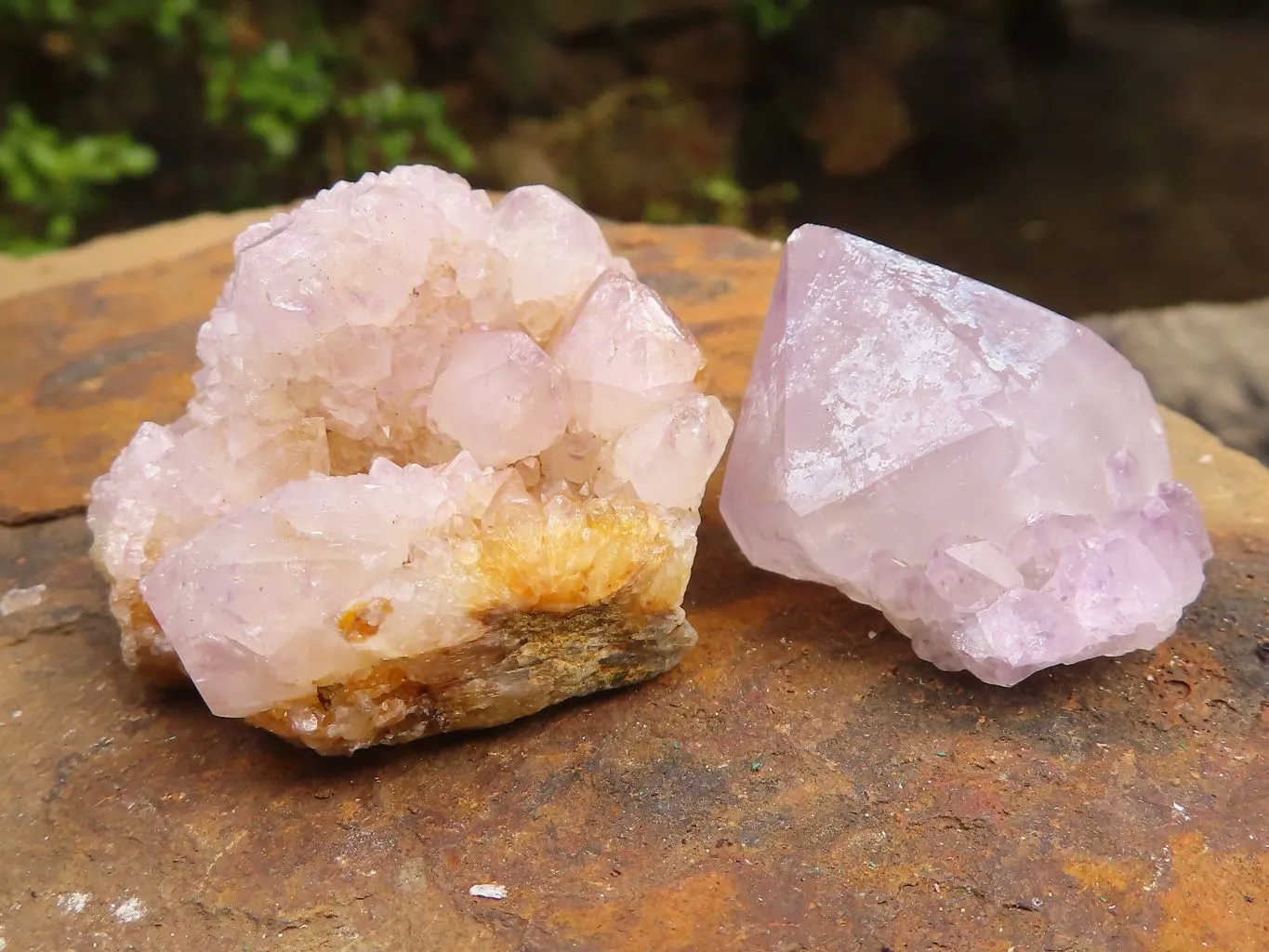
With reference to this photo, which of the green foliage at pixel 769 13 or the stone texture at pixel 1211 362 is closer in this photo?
the stone texture at pixel 1211 362

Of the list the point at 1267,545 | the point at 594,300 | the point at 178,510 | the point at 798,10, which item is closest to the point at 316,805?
the point at 178,510

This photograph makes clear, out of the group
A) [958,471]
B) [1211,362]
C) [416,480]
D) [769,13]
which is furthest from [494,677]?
[769,13]

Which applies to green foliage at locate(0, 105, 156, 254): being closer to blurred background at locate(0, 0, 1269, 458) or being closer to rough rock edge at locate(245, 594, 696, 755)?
blurred background at locate(0, 0, 1269, 458)

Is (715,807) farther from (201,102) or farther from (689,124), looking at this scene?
(689,124)

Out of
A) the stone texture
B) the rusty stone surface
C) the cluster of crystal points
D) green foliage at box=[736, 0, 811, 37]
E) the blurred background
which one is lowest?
the blurred background

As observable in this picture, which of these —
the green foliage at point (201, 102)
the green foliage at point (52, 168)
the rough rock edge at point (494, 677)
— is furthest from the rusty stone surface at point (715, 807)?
the green foliage at point (201, 102)

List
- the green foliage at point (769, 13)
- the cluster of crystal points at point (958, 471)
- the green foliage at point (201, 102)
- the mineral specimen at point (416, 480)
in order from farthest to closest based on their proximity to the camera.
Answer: the green foliage at point (769, 13), the green foliage at point (201, 102), the cluster of crystal points at point (958, 471), the mineral specimen at point (416, 480)

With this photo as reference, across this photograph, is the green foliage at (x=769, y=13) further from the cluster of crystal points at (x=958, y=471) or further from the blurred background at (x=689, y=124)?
the cluster of crystal points at (x=958, y=471)

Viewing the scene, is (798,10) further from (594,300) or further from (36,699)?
(36,699)

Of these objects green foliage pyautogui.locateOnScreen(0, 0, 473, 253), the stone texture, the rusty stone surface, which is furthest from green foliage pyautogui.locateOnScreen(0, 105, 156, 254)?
the stone texture
